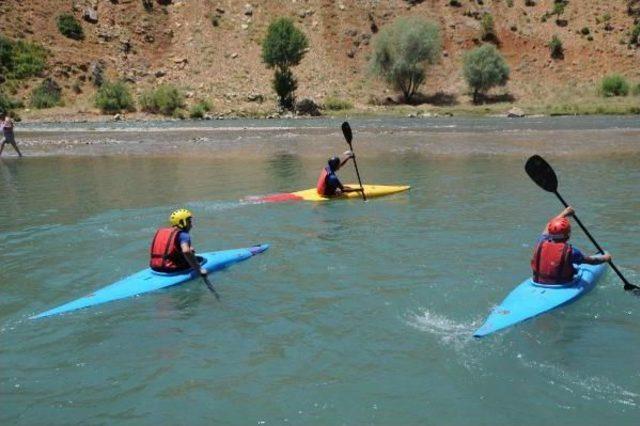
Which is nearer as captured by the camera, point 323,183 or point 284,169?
point 323,183

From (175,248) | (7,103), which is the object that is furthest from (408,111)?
(175,248)

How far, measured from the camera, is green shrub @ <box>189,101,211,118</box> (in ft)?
144

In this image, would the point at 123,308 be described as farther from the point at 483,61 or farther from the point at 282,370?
the point at 483,61

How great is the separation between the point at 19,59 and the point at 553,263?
158ft

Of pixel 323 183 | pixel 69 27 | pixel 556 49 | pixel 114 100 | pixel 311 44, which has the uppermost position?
pixel 69 27

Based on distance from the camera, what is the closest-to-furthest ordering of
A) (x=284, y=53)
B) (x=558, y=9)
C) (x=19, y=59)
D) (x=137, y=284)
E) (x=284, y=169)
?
(x=137, y=284) → (x=284, y=169) → (x=284, y=53) → (x=19, y=59) → (x=558, y=9)

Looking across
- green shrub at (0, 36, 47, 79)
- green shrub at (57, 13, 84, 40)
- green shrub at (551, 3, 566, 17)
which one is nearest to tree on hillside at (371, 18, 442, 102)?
green shrub at (551, 3, 566, 17)

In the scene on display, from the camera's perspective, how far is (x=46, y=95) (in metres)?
45.4

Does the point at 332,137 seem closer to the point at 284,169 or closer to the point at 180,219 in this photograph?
the point at 284,169

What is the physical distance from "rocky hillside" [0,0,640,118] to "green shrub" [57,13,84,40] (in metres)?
0.46

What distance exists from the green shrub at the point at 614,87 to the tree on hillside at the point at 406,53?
11901 millimetres

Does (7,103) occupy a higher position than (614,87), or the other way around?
(7,103)

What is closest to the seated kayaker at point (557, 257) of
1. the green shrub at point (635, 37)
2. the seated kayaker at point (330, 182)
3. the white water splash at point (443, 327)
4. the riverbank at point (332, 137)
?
the white water splash at point (443, 327)

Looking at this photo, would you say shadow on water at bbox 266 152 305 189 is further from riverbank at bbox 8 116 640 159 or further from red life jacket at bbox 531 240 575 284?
red life jacket at bbox 531 240 575 284
